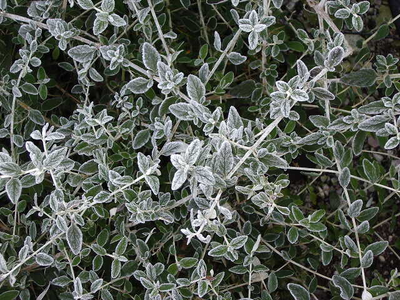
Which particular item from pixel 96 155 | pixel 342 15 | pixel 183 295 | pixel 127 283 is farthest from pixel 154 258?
pixel 342 15

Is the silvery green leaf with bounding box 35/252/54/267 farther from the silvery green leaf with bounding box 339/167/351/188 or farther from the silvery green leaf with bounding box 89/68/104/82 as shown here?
the silvery green leaf with bounding box 339/167/351/188

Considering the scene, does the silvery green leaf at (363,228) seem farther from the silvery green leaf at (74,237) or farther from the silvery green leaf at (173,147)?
the silvery green leaf at (74,237)

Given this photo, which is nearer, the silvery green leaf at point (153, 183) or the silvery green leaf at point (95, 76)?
the silvery green leaf at point (153, 183)

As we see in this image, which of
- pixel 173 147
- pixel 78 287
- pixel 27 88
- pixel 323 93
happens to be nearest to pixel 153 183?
pixel 173 147

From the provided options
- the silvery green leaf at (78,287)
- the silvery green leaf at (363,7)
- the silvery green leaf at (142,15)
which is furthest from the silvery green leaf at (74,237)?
the silvery green leaf at (363,7)

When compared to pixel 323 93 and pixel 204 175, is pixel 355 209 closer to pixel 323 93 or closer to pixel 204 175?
pixel 323 93

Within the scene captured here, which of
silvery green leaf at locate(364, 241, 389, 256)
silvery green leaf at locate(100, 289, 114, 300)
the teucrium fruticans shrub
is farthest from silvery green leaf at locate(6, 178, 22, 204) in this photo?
silvery green leaf at locate(364, 241, 389, 256)
